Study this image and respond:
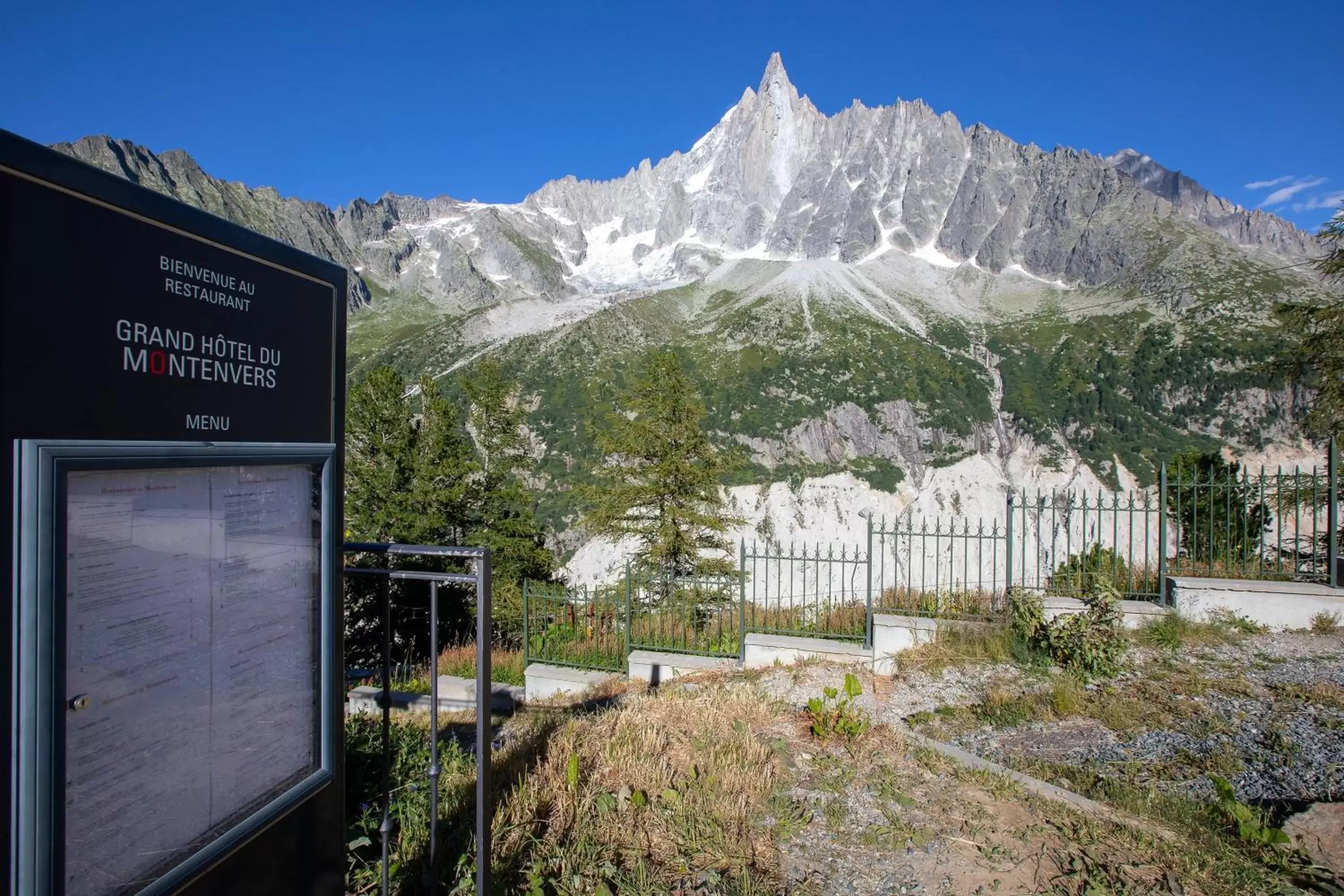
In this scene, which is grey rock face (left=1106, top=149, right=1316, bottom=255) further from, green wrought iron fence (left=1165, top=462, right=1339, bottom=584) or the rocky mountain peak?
green wrought iron fence (left=1165, top=462, right=1339, bottom=584)

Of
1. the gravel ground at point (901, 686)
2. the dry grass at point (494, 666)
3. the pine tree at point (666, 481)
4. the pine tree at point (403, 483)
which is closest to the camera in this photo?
the gravel ground at point (901, 686)

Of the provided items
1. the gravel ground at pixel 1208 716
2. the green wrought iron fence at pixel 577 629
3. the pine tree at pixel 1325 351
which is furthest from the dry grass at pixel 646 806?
the pine tree at pixel 1325 351

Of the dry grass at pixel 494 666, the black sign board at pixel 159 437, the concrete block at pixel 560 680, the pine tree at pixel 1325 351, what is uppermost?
the pine tree at pixel 1325 351

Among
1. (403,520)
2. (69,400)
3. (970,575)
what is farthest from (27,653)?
(970,575)

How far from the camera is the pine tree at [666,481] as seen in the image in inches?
637

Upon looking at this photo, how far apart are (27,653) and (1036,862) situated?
525 centimetres

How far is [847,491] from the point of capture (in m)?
44.3

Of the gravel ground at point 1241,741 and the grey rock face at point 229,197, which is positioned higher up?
the grey rock face at point 229,197

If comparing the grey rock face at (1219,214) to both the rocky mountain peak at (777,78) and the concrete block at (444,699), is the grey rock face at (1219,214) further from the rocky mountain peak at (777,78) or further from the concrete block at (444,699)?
the concrete block at (444,699)

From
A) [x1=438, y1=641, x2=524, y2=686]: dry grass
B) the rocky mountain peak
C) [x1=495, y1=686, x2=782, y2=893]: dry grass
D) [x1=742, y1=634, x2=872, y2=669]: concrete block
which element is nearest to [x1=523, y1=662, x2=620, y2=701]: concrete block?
[x1=438, y1=641, x2=524, y2=686]: dry grass

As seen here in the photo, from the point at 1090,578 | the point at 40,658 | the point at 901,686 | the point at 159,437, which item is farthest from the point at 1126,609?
the point at 40,658

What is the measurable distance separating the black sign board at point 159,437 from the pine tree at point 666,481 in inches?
526

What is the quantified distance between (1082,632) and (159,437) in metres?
9.46

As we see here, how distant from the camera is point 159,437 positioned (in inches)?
78.4
